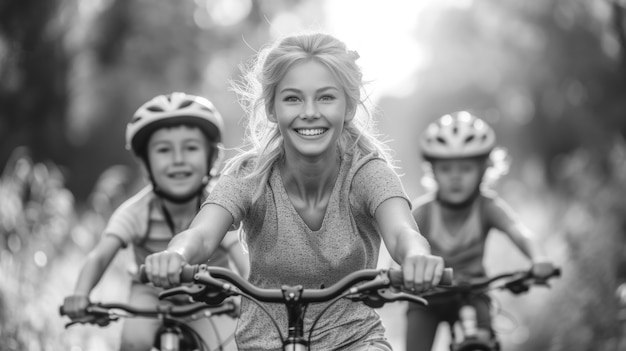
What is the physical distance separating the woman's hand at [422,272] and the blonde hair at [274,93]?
3.53 feet

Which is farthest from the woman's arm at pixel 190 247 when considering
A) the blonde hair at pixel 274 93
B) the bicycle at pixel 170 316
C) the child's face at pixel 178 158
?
the child's face at pixel 178 158

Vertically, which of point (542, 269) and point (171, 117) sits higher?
point (171, 117)

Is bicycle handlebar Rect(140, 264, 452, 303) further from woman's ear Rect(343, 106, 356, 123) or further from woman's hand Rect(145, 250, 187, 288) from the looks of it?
woman's ear Rect(343, 106, 356, 123)

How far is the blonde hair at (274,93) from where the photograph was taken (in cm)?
416

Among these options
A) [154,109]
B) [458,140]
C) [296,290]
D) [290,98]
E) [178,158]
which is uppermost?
[458,140]

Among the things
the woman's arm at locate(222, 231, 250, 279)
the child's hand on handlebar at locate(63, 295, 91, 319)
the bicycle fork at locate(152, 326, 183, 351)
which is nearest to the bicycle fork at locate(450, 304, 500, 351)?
the woman's arm at locate(222, 231, 250, 279)

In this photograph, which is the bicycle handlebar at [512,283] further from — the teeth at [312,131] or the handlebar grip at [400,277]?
the handlebar grip at [400,277]

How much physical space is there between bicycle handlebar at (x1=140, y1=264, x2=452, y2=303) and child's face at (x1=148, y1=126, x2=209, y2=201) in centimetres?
257

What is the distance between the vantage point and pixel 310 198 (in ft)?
14.0

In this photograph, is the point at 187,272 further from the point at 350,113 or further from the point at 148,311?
the point at 148,311

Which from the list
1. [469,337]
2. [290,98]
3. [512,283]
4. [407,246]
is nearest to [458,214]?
[512,283]

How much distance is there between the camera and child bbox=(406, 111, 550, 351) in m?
6.23

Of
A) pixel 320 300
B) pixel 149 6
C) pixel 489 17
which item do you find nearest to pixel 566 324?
pixel 320 300

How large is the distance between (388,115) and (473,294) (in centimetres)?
316
